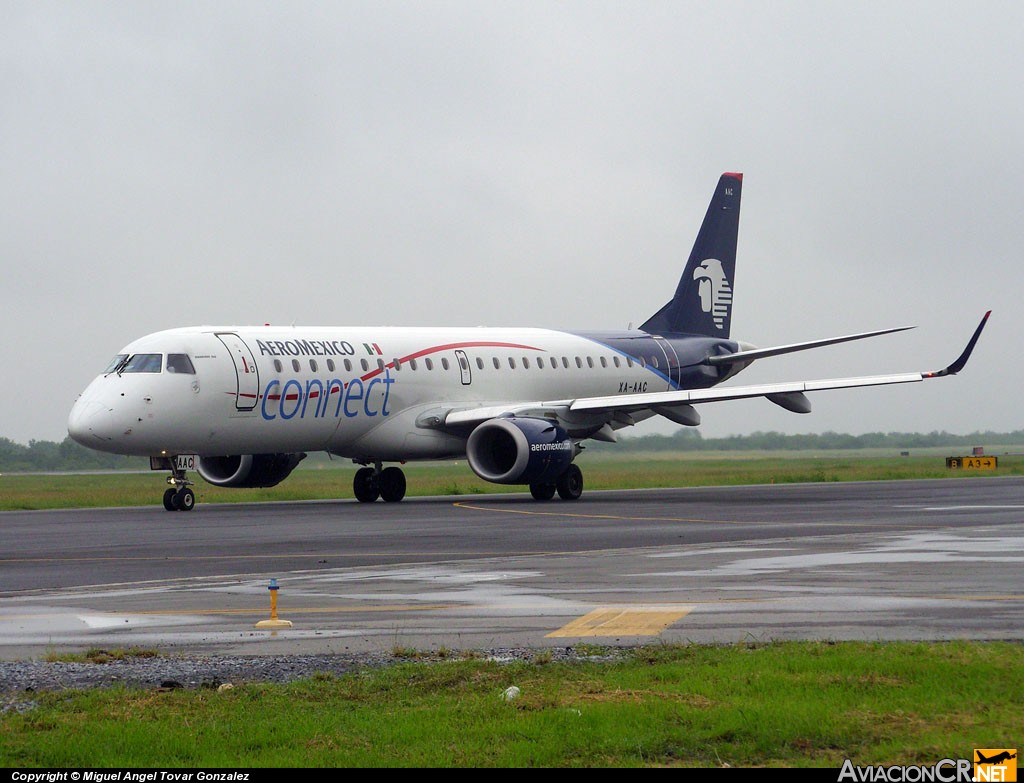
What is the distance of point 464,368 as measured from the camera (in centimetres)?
3712

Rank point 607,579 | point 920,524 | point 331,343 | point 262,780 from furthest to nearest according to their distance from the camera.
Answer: point 331,343 < point 920,524 < point 607,579 < point 262,780

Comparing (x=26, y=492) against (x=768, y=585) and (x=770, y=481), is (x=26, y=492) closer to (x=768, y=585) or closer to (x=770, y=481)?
(x=770, y=481)

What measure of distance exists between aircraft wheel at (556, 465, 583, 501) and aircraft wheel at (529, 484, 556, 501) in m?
0.21

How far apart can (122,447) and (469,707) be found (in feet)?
76.0

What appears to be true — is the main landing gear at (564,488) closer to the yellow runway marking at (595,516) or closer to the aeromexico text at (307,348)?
the yellow runway marking at (595,516)

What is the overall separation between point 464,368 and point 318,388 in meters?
5.02

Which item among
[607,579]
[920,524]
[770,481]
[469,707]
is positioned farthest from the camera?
[770,481]

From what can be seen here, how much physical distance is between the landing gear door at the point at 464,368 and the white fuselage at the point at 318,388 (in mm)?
39

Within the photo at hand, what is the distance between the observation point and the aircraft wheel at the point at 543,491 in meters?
34.8

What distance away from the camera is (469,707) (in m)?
8.66

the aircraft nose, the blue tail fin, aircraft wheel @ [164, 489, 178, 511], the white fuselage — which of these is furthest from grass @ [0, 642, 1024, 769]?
the blue tail fin

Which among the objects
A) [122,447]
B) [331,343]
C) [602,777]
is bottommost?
[602,777]

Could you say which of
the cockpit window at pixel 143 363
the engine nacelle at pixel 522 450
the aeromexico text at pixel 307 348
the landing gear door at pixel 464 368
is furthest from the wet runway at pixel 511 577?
the landing gear door at pixel 464 368

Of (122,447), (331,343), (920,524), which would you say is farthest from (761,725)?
(331,343)
